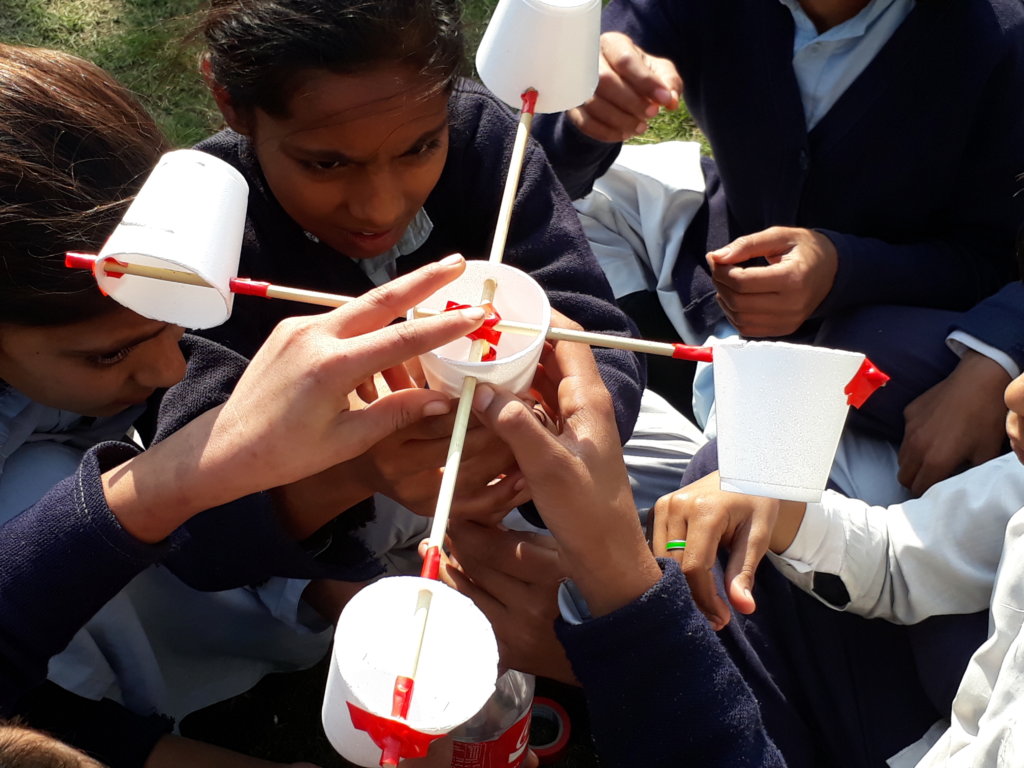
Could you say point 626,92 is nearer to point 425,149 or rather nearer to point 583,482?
point 425,149

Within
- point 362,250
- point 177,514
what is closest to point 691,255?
point 362,250

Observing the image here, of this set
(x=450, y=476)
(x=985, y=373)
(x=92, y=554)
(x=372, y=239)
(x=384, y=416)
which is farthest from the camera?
(x=985, y=373)

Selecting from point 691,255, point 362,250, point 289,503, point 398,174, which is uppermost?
point 398,174

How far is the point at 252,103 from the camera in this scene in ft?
3.23

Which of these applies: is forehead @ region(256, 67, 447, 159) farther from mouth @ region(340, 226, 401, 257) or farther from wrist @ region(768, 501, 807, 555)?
wrist @ region(768, 501, 807, 555)

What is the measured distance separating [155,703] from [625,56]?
0.95 meters

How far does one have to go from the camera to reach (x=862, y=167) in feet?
4.46

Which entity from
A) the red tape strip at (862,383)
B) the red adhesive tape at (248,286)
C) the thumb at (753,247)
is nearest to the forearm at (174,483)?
the red adhesive tape at (248,286)

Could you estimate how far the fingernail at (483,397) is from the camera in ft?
2.35

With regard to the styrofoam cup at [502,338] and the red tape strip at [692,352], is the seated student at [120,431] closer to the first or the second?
the styrofoam cup at [502,338]

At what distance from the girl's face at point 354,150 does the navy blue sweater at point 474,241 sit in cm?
4

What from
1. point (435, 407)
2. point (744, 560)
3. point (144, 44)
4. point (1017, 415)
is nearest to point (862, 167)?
point (1017, 415)

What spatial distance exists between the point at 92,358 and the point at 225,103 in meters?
0.31

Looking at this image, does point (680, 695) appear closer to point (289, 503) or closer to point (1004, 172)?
point (289, 503)
